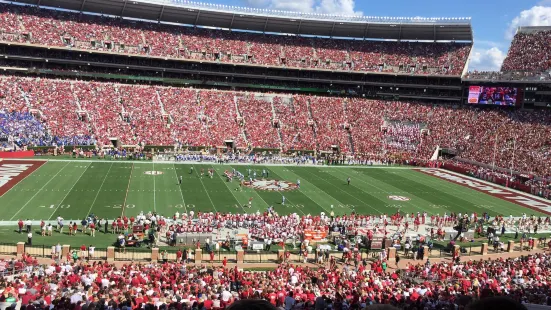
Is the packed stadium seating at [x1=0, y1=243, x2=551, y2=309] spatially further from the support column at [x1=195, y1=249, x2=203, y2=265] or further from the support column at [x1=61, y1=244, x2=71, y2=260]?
the support column at [x1=195, y1=249, x2=203, y2=265]

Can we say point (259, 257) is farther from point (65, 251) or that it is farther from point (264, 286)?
point (65, 251)

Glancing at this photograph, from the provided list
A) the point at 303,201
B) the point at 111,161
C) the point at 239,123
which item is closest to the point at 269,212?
the point at 303,201

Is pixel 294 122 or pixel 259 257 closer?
pixel 259 257

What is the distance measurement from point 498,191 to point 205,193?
27.0m

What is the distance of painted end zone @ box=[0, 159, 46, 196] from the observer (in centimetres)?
3451

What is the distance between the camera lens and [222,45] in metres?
72.1

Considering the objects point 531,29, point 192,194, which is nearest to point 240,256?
point 192,194

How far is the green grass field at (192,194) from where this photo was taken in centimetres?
2992

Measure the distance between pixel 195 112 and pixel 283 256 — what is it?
41.5m

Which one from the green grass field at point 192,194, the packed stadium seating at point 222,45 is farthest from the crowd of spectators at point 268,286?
the packed stadium seating at point 222,45

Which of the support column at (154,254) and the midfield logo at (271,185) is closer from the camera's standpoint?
the support column at (154,254)

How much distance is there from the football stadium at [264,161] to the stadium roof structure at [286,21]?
31 cm

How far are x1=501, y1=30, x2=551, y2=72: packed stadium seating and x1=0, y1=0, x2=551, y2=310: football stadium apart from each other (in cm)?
28

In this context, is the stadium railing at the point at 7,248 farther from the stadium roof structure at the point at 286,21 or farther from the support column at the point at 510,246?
the stadium roof structure at the point at 286,21
